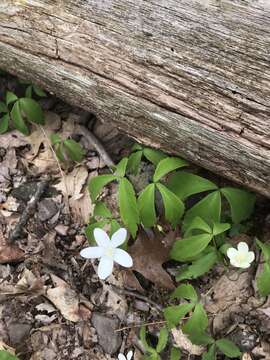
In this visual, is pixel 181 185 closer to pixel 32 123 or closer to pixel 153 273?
pixel 153 273

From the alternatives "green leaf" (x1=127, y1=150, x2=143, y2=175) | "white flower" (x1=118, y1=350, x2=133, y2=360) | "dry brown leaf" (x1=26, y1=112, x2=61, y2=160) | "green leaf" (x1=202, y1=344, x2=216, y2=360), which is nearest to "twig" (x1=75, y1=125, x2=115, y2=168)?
"dry brown leaf" (x1=26, y1=112, x2=61, y2=160)

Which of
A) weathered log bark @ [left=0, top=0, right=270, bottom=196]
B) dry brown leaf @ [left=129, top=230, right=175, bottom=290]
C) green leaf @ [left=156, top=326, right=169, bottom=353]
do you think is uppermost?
weathered log bark @ [left=0, top=0, right=270, bottom=196]

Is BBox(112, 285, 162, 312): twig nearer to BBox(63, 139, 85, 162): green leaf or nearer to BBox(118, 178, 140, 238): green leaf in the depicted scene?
BBox(118, 178, 140, 238): green leaf

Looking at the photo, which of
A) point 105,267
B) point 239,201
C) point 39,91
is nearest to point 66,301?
point 105,267

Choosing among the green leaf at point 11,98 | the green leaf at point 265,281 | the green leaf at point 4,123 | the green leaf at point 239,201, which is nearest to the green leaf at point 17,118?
the green leaf at point 11,98

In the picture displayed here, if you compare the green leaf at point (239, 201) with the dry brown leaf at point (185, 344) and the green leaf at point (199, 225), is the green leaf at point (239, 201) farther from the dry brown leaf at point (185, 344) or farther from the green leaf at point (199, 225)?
the dry brown leaf at point (185, 344)

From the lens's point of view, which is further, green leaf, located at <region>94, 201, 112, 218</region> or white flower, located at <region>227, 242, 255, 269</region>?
green leaf, located at <region>94, 201, 112, 218</region>

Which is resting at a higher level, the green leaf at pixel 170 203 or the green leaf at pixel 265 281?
the green leaf at pixel 170 203
